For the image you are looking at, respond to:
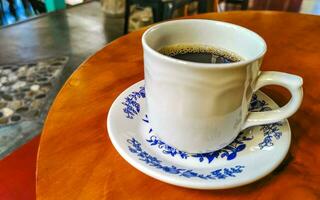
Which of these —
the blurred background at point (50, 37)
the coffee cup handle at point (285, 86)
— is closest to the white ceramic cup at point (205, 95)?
the coffee cup handle at point (285, 86)

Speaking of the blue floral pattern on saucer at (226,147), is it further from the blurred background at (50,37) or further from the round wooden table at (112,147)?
the blurred background at (50,37)

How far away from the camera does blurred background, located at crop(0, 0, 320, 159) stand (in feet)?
4.52

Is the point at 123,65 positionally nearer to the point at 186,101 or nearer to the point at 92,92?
the point at 92,92

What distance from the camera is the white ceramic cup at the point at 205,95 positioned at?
30 centimetres

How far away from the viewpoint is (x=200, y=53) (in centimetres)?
41

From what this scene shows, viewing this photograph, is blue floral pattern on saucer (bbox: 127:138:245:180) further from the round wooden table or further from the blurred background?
the blurred background

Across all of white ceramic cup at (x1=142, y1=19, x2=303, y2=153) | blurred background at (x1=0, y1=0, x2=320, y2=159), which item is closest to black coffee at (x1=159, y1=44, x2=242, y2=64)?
white ceramic cup at (x1=142, y1=19, x2=303, y2=153)

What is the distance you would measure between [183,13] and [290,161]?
5.74 feet

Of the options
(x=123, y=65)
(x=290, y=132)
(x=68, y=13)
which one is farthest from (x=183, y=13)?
(x=290, y=132)

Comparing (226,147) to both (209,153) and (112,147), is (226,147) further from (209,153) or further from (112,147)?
(112,147)

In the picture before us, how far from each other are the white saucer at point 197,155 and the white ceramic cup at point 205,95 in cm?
1

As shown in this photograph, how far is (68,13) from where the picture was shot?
248cm

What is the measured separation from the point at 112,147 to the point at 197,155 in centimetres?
10

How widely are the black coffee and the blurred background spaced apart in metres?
0.70
